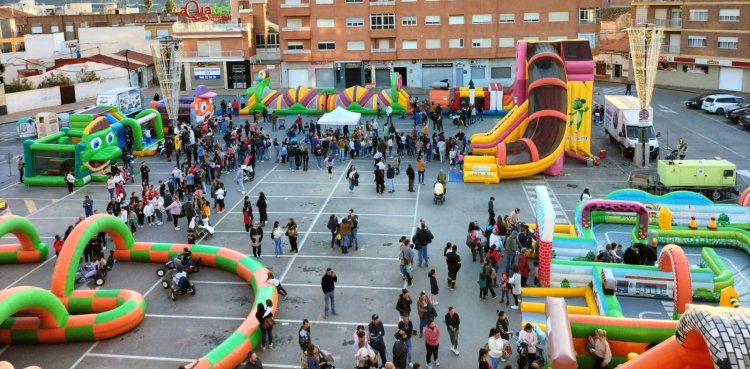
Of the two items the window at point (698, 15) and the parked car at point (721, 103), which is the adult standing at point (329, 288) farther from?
the window at point (698, 15)

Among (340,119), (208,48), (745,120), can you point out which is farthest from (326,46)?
(745,120)

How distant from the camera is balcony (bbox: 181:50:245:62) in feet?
212

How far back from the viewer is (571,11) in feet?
196

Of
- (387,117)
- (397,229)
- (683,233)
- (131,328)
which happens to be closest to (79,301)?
(131,328)

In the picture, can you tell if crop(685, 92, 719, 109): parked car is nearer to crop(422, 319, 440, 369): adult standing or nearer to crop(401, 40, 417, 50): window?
crop(401, 40, 417, 50): window

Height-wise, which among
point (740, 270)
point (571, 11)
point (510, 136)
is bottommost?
point (740, 270)

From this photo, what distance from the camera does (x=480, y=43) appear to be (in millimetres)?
61438

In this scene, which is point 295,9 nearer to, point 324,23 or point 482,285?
point 324,23

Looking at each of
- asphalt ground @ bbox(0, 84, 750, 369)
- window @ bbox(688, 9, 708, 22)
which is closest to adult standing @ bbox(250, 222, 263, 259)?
asphalt ground @ bbox(0, 84, 750, 369)

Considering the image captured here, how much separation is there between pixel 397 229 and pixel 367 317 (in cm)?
747

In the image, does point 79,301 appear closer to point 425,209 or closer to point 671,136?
point 425,209

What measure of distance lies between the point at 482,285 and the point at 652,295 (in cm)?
460

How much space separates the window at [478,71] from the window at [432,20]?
15.9 feet

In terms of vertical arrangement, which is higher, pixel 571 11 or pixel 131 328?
pixel 571 11
